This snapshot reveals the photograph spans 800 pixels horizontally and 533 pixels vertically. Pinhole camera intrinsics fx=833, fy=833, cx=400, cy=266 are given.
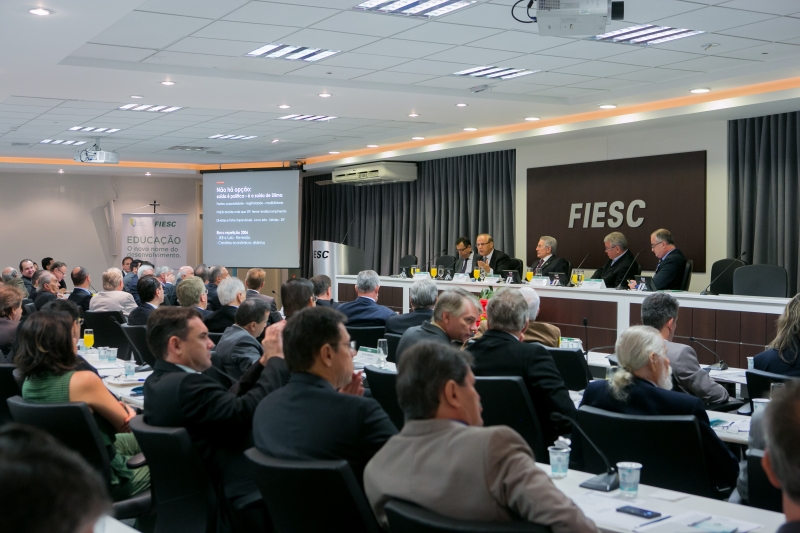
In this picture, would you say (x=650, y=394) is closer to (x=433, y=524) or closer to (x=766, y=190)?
(x=433, y=524)

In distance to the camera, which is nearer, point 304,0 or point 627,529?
point 627,529

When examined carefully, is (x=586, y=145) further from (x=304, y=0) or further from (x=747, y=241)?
(x=304, y=0)

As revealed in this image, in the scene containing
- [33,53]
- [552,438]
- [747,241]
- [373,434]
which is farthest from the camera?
[747,241]

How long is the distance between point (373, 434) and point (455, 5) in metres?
3.97

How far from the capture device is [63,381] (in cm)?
343

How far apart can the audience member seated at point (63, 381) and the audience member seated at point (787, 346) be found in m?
3.21

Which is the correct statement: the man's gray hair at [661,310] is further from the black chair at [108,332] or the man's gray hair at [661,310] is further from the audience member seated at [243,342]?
the black chair at [108,332]

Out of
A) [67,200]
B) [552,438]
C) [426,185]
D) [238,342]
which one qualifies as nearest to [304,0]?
[238,342]

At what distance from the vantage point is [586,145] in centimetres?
1111

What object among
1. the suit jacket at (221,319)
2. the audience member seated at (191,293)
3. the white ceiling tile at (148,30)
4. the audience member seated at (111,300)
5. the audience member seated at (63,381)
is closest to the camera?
the audience member seated at (63,381)

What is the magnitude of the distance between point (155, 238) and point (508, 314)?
13896mm

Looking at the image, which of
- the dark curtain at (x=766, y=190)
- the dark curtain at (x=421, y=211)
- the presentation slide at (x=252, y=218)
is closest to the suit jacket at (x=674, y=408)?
the dark curtain at (x=766, y=190)

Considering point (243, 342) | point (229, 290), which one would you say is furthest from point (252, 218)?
point (243, 342)

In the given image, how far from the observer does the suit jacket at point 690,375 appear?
4211 mm
